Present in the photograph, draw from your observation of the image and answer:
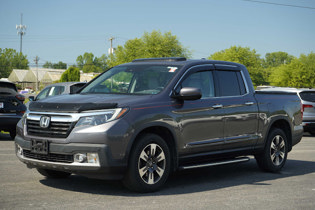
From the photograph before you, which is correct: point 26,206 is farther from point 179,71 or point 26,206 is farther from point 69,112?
point 179,71

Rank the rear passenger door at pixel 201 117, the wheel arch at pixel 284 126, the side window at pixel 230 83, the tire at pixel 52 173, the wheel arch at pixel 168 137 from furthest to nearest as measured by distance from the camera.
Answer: the wheel arch at pixel 284 126 < the side window at pixel 230 83 < the tire at pixel 52 173 < the rear passenger door at pixel 201 117 < the wheel arch at pixel 168 137

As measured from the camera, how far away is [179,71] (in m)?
7.31

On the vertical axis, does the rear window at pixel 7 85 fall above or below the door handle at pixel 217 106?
above

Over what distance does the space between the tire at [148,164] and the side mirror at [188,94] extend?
0.66 m

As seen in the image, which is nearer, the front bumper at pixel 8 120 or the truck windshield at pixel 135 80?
the truck windshield at pixel 135 80

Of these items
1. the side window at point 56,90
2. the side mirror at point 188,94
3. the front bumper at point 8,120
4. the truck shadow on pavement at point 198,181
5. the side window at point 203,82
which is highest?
the side window at point 203,82

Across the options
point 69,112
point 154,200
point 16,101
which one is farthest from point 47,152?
point 16,101

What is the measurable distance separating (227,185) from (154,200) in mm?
1643

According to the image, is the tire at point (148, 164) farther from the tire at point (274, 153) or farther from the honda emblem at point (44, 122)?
the tire at point (274, 153)

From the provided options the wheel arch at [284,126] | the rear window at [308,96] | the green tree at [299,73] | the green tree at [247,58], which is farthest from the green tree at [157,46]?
the wheel arch at [284,126]

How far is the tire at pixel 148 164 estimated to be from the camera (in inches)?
249

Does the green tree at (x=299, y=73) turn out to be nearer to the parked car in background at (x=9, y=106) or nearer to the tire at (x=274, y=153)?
the parked car in background at (x=9, y=106)

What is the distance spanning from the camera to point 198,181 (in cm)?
770

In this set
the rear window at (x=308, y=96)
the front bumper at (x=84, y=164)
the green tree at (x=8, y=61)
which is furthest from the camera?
the green tree at (x=8, y=61)
